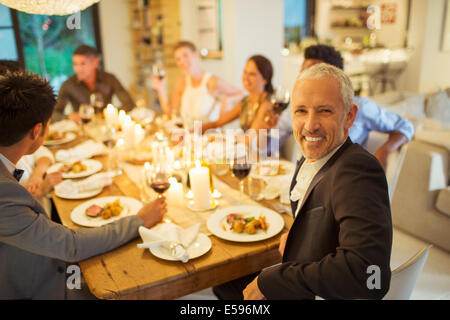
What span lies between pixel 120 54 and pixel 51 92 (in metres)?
5.31

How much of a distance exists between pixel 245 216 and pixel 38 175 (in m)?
1.10

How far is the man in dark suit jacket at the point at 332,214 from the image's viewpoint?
87 cm

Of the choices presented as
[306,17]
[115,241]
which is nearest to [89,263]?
[115,241]

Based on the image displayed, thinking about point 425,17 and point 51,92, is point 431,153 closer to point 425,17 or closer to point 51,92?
point 51,92

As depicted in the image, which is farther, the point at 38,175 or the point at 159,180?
the point at 38,175

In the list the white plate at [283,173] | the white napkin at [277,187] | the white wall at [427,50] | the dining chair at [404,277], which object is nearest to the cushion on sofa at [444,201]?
the white plate at [283,173]

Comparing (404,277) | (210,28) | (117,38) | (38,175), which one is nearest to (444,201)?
Answer: (404,277)

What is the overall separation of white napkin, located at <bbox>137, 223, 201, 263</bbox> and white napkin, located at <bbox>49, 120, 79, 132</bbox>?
6.25 ft

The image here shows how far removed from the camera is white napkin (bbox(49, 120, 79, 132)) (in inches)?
116

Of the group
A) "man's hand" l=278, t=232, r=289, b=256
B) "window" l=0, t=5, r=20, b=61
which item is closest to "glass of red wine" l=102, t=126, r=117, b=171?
"man's hand" l=278, t=232, r=289, b=256

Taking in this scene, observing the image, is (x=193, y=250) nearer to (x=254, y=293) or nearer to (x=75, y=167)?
(x=254, y=293)

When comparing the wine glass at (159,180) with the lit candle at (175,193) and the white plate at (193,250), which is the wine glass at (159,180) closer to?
the lit candle at (175,193)

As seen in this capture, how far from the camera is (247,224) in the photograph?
1.37m

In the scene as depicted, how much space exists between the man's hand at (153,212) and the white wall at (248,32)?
3.01 m
